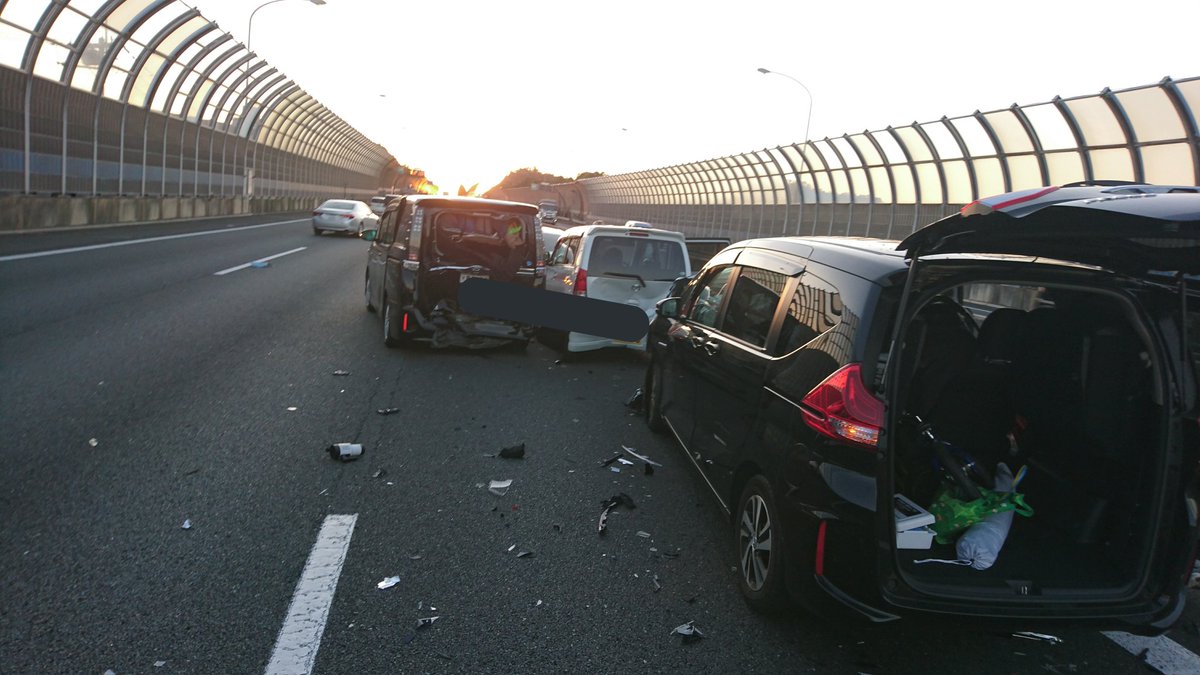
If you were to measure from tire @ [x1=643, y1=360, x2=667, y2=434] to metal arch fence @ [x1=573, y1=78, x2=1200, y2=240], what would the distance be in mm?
9841

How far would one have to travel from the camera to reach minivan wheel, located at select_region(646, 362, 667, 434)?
6.56 metres

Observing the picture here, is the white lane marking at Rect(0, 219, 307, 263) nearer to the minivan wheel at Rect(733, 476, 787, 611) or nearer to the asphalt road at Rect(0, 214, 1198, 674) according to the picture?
the asphalt road at Rect(0, 214, 1198, 674)

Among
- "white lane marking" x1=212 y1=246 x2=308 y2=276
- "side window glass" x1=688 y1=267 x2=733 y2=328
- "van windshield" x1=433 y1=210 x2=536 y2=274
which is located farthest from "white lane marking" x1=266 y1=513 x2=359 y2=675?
"white lane marking" x1=212 y1=246 x2=308 y2=276

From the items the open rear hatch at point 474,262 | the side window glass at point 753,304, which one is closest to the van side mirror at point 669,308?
the side window glass at point 753,304

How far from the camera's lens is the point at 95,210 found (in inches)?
955

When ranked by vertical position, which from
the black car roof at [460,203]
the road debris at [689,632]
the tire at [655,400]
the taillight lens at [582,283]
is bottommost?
the road debris at [689,632]

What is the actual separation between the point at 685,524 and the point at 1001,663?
1776 mm

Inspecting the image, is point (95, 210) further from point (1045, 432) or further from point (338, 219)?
point (1045, 432)

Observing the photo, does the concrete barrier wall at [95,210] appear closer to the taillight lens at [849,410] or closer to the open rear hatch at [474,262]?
the open rear hatch at [474,262]

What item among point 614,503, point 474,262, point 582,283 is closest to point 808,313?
point 614,503

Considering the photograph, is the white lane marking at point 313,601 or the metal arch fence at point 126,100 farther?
the metal arch fence at point 126,100

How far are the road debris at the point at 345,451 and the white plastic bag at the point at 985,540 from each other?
3.76 meters

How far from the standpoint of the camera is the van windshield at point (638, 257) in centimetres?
1002

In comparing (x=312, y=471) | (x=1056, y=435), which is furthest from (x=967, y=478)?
(x=312, y=471)
